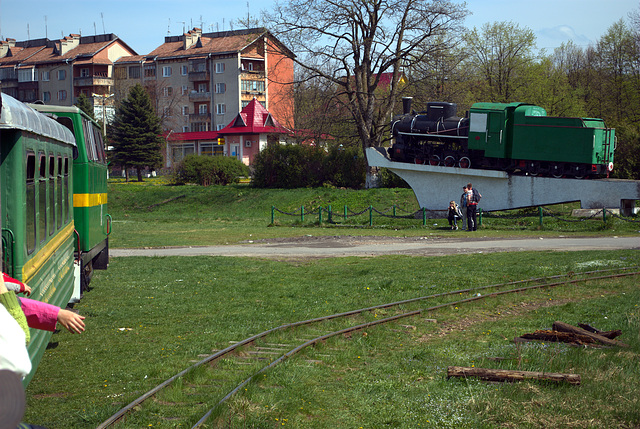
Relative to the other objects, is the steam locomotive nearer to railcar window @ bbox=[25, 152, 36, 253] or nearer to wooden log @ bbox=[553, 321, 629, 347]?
wooden log @ bbox=[553, 321, 629, 347]

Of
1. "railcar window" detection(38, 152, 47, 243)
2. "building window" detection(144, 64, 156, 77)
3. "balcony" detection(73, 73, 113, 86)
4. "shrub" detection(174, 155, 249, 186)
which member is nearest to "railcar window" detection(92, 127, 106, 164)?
"railcar window" detection(38, 152, 47, 243)

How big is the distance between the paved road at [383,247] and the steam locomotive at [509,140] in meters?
5.34

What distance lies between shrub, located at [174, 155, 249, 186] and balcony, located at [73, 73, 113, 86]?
155 feet

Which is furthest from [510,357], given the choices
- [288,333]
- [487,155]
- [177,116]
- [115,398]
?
[177,116]

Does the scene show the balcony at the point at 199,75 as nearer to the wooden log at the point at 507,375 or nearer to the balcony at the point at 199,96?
the balcony at the point at 199,96

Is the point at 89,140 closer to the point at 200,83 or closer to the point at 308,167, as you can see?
the point at 308,167

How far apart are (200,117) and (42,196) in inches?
3205

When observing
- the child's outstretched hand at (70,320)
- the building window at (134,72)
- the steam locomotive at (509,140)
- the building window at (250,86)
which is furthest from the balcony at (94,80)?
the child's outstretched hand at (70,320)

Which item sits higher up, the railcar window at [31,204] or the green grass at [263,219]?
the railcar window at [31,204]

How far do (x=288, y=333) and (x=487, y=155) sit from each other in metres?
21.7

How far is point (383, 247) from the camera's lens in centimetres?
2294

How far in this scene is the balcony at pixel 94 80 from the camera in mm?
92188

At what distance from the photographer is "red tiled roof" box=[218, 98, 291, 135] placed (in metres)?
68.0

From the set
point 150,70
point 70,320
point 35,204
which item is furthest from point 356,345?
point 150,70
